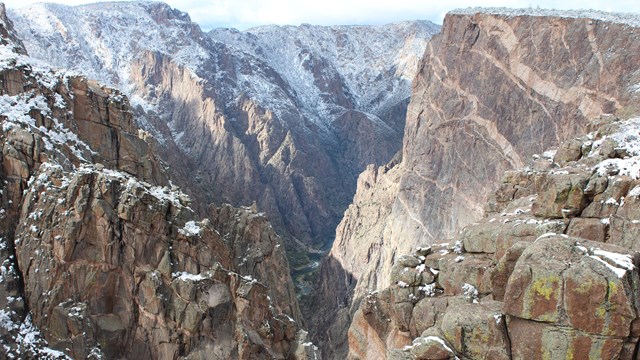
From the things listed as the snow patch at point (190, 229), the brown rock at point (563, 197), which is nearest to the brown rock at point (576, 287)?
the brown rock at point (563, 197)

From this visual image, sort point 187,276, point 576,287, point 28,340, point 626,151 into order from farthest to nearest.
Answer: point 187,276 → point 28,340 → point 626,151 → point 576,287

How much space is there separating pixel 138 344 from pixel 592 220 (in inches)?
1241

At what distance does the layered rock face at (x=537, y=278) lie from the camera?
38.9 ft

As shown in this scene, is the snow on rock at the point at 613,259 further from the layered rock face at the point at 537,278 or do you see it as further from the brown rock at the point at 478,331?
the brown rock at the point at 478,331

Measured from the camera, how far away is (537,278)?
12383 millimetres

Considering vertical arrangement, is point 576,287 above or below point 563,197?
below

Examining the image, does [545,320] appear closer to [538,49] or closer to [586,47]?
[586,47]

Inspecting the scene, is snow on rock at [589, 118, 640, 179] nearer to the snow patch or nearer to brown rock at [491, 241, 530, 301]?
brown rock at [491, 241, 530, 301]

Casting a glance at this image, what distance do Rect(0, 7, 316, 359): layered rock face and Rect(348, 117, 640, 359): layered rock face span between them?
19.2m

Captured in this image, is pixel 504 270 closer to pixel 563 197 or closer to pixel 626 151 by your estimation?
pixel 563 197

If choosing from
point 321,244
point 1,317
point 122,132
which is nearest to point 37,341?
point 1,317

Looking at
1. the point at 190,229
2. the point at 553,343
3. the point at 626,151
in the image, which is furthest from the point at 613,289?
the point at 190,229

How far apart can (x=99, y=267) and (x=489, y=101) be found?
4870cm

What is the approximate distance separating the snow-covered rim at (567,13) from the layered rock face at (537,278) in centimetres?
Result: 2776
